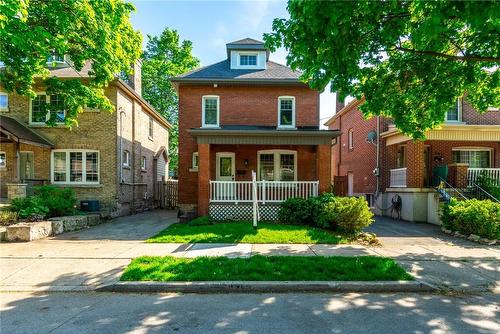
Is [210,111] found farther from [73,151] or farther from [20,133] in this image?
[20,133]

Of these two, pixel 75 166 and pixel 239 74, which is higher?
pixel 239 74

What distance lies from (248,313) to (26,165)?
16.4 meters

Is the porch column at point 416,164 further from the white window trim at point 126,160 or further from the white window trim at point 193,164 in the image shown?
the white window trim at point 126,160

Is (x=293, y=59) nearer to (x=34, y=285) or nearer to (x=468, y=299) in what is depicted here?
(x=468, y=299)

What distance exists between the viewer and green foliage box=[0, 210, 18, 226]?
10414 millimetres

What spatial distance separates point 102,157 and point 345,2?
46.1ft

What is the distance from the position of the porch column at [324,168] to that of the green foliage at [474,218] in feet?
14.9

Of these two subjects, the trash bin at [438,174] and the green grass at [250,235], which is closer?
the green grass at [250,235]

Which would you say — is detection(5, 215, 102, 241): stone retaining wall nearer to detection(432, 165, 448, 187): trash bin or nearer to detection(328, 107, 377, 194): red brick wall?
detection(328, 107, 377, 194): red brick wall

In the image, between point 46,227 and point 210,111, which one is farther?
point 210,111

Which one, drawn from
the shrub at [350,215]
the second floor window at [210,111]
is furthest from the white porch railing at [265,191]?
the second floor window at [210,111]

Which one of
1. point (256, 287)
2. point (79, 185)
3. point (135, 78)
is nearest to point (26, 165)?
point (79, 185)

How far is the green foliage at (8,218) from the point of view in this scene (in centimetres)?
1041

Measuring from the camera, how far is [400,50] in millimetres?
8930
